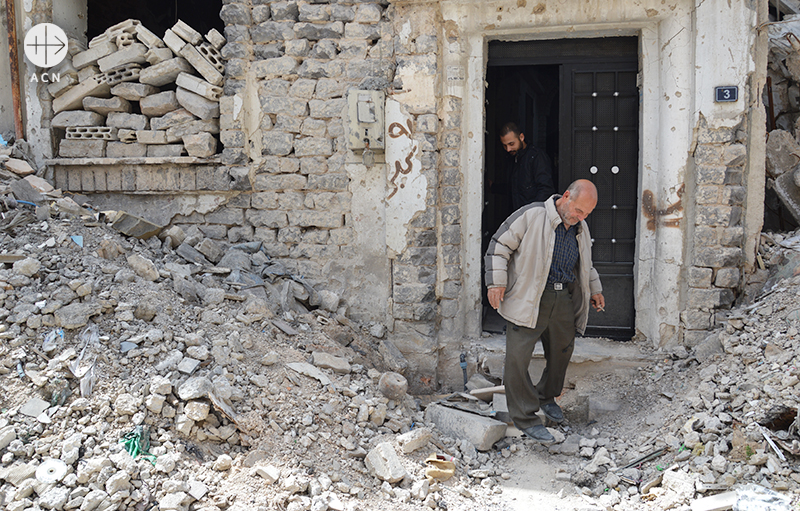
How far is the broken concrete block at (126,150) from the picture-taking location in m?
5.13

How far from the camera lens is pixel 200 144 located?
4.97 metres

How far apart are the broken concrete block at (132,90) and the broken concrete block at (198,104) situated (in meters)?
0.30

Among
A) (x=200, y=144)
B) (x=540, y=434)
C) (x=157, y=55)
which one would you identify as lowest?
(x=540, y=434)

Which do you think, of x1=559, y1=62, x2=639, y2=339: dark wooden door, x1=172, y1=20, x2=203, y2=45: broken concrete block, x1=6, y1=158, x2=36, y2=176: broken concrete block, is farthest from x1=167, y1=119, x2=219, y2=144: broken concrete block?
x1=559, y1=62, x2=639, y2=339: dark wooden door

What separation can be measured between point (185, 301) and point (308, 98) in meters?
1.99

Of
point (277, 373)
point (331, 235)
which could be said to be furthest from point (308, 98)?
point (277, 373)

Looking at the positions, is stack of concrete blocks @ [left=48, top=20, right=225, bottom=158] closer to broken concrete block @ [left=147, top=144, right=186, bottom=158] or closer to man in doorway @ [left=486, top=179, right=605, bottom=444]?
broken concrete block @ [left=147, top=144, right=186, bottom=158]

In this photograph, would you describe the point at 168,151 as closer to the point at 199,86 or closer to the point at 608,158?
the point at 199,86

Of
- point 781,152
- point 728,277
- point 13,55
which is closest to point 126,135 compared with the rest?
point 13,55

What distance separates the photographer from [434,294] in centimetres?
480

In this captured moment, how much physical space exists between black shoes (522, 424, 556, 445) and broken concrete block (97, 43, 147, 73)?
451 centimetres

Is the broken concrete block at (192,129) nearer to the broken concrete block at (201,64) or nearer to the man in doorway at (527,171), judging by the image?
the broken concrete block at (201,64)

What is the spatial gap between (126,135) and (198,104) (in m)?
0.75

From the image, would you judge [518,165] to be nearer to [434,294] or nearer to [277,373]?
[434,294]
